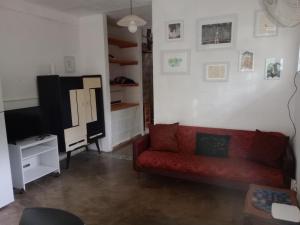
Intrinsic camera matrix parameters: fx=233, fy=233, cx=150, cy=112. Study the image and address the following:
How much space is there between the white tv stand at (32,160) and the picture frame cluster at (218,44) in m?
2.07

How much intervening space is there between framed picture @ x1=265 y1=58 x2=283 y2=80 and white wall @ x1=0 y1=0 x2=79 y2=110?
3.25 meters

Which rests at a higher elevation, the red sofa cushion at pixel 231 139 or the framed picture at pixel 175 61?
the framed picture at pixel 175 61

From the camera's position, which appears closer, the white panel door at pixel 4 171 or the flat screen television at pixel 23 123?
the white panel door at pixel 4 171

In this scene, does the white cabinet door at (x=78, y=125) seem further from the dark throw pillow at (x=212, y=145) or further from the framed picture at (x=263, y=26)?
the framed picture at (x=263, y=26)

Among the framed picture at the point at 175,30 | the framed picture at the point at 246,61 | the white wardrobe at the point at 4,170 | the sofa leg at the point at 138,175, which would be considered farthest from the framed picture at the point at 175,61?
the white wardrobe at the point at 4,170

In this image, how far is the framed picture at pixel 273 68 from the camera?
2.88 m

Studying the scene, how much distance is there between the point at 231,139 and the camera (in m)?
3.06

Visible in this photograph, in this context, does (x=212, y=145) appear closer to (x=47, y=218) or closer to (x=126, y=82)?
(x=47, y=218)

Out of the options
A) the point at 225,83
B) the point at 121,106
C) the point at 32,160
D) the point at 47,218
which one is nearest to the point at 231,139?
the point at 225,83

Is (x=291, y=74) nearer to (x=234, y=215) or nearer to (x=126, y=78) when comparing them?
(x=234, y=215)

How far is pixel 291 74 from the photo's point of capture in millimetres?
2826

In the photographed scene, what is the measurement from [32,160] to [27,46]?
1709 mm

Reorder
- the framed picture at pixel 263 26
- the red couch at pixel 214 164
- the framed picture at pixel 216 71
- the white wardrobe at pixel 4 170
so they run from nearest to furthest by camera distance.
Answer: the red couch at pixel 214 164
the white wardrobe at pixel 4 170
the framed picture at pixel 263 26
the framed picture at pixel 216 71

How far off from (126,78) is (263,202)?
397 centimetres
